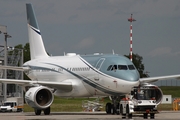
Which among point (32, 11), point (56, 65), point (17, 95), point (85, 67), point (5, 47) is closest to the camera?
point (85, 67)

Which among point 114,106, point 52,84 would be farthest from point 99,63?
point 52,84

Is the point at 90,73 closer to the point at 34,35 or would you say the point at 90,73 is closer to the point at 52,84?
the point at 52,84

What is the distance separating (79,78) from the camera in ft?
143

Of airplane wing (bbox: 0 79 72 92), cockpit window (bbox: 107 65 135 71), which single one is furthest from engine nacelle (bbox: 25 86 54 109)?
cockpit window (bbox: 107 65 135 71)

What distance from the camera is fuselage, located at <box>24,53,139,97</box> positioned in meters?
39.3


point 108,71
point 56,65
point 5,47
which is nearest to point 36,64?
point 56,65

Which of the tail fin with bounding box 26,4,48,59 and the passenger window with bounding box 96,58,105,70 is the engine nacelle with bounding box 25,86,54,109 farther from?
the tail fin with bounding box 26,4,48,59

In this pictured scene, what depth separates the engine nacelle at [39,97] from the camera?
4122 centimetres

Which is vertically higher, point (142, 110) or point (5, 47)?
point (5, 47)

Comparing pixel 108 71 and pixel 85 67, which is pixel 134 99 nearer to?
pixel 108 71

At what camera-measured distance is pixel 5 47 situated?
74.5 metres

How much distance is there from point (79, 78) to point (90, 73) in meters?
1.95

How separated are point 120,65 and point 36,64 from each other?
12.0m

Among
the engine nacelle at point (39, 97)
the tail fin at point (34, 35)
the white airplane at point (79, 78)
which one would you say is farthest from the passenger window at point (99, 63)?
the tail fin at point (34, 35)
